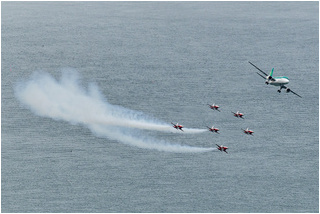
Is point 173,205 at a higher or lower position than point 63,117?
lower

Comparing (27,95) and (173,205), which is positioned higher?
(27,95)

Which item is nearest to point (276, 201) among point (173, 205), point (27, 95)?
point (173, 205)

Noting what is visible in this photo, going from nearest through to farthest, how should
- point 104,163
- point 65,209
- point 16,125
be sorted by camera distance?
point 65,209 < point 104,163 < point 16,125

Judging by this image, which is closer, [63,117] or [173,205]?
[173,205]

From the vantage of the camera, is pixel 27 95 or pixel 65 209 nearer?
pixel 65 209

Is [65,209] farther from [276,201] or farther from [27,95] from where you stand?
[276,201]

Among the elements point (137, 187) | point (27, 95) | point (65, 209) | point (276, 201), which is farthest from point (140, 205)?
point (27, 95)

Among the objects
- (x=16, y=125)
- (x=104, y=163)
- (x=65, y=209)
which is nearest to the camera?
(x=65, y=209)

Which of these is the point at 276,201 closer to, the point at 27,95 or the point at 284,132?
the point at 284,132
